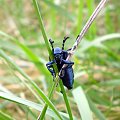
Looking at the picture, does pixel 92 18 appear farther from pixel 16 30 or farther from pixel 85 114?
pixel 16 30

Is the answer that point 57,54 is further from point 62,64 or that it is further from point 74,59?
point 74,59

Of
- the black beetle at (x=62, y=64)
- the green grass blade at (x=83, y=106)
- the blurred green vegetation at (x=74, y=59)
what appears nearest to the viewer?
the black beetle at (x=62, y=64)

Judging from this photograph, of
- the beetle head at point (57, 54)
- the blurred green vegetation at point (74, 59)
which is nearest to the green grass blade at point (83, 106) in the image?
the blurred green vegetation at point (74, 59)

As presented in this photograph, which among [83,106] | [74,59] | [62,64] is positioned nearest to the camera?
[62,64]

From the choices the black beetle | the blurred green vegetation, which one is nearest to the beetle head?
the black beetle

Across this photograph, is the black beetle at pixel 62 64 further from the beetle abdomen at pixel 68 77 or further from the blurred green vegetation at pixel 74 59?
the blurred green vegetation at pixel 74 59

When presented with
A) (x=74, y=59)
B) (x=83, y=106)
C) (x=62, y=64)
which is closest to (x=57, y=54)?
(x=62, y=64)

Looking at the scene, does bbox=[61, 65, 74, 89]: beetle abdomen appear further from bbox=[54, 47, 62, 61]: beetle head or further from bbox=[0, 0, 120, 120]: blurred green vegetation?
bbox=[0, 0, 120, 120]: blurred green vegetation

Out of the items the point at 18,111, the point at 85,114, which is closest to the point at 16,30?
the point at 18,111
